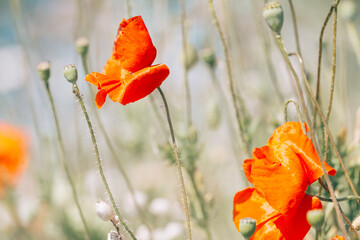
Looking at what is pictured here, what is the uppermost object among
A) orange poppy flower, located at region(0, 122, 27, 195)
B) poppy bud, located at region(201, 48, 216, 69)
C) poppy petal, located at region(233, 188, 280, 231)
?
poppy bud, located at region(201, 48, 216, 69)

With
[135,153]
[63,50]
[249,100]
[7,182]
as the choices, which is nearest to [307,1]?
[249,100]

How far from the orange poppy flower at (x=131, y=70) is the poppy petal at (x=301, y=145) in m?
0.15

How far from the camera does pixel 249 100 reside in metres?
1.52

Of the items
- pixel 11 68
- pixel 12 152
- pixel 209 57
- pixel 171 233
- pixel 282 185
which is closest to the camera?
pixel 282 185

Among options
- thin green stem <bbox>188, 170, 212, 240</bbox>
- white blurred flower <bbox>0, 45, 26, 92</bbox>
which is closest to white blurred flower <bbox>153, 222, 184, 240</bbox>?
thin green stem <bbox>188, 170, 212, 240</bbox>

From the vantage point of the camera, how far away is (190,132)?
0.98 meters

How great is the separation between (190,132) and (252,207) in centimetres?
39

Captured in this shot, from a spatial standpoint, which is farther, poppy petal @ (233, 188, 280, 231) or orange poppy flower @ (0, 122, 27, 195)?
orange poppy flower @ (0, 122, 27, 195)

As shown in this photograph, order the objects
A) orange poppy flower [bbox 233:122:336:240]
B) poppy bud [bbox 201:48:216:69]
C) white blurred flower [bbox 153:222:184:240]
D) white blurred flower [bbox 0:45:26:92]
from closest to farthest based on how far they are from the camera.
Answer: orange poppy flower [bbox 233:122:336:240] → poppy bud [bbox 201:48:216:69] → white blurred flower [bbox 153:222:184:240] → white blurred flower [bbox 0:45:26:92]

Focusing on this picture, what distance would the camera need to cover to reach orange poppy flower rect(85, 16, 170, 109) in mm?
579

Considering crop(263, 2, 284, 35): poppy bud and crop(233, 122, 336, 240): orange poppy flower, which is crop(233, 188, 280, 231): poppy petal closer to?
crop(233, 122, 336, 240): orange poppy flower

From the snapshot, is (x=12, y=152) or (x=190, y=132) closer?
(x=190, y=132)

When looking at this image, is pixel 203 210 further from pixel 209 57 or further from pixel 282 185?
pixel 282 185

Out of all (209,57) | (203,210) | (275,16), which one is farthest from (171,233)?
(275,16)
